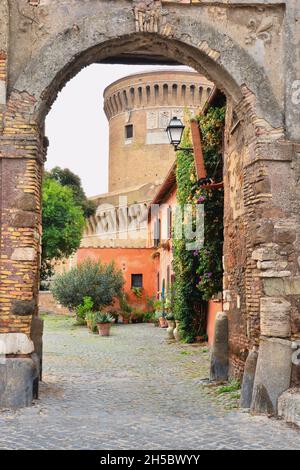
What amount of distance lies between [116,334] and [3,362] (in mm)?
12761

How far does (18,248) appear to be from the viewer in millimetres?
7527

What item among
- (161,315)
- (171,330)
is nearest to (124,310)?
(161,315)

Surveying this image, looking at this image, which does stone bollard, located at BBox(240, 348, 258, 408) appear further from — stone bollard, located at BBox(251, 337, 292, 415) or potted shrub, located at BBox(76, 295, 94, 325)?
potted shrub, located at BBox(76, 295, 94, 325)

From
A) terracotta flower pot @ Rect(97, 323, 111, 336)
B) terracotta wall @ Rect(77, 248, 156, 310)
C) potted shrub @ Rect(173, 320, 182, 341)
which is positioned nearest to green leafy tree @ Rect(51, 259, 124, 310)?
terracotta wall @ Rect(77, 248, 156, 310)

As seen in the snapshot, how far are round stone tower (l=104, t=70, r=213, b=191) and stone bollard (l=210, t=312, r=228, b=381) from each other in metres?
33.7

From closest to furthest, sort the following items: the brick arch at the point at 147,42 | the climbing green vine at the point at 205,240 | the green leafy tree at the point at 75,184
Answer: the brick arch at the point at 147,42 → the climbing green vine at the point at 205,240 → the green leafy tree at the point at 75,184

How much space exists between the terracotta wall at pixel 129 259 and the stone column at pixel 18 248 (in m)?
20.4

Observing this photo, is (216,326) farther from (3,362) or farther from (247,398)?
(3,362)

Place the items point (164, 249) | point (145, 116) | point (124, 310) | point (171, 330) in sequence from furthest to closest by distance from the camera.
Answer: point (145, 116) < point (124, 310) < point (164, 249) < point (171, 330)

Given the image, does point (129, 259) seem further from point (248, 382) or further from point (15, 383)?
point (15, 383)

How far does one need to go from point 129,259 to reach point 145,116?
66.4 feet

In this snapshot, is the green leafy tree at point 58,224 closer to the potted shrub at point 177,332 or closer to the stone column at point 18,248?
the potted shrub at point 177,332

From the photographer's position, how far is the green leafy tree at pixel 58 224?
103ft

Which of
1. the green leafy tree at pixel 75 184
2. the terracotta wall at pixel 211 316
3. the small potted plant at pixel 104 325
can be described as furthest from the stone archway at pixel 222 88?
the green leafy tree at pixel 75 184
